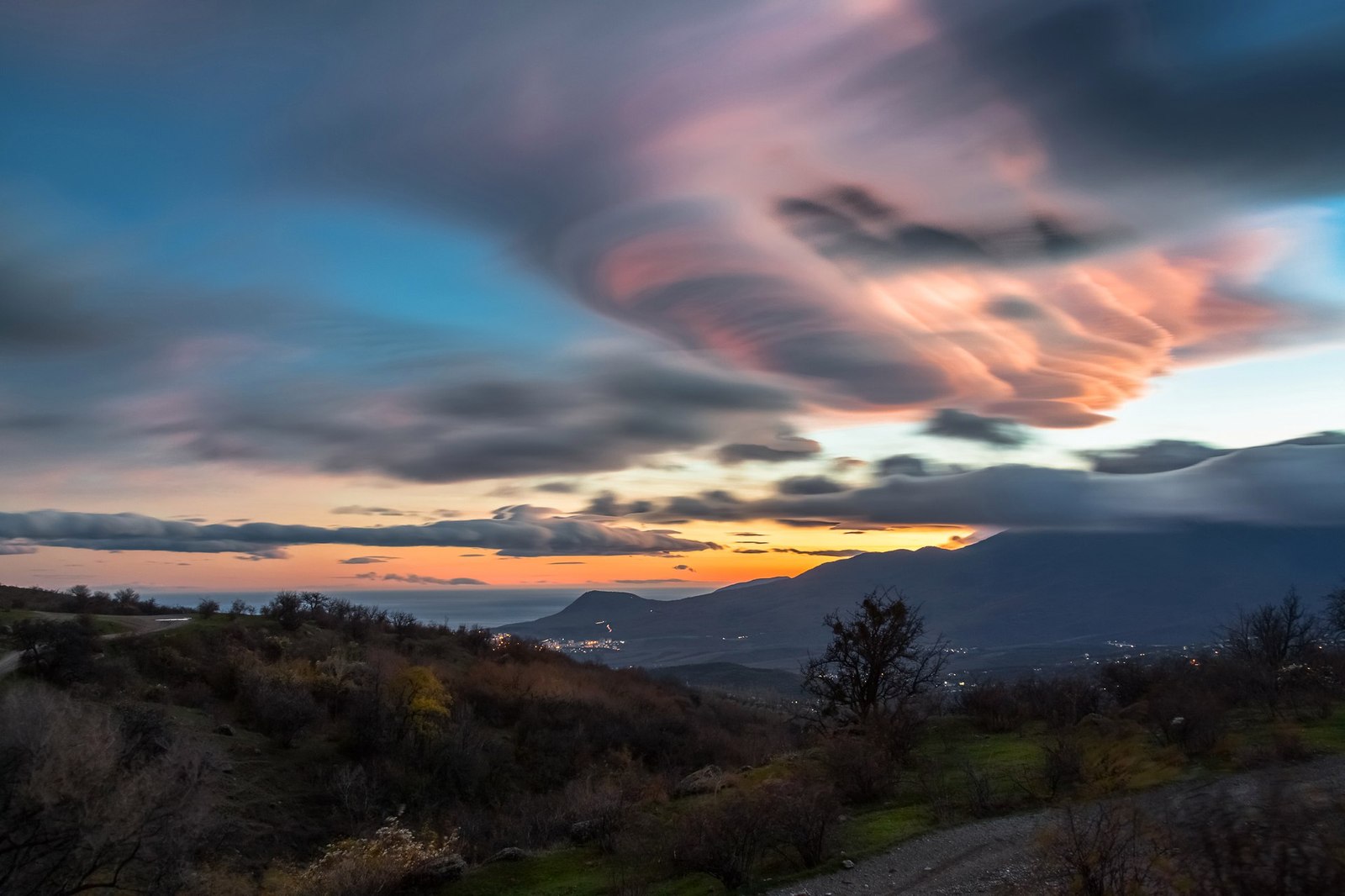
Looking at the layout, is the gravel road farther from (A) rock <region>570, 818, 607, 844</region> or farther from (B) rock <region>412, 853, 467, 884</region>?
(B) rock <region>412, 853, 467, 884</region>

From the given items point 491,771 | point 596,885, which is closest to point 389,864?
point 596,885

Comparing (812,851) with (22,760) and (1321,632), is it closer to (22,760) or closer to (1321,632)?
(22,760)

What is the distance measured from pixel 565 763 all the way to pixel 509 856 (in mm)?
19694

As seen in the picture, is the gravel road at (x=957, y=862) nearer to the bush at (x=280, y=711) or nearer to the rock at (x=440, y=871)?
the rock at (x=440, y=871)

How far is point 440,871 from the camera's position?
683 inches

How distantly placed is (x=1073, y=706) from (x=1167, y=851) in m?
23.8

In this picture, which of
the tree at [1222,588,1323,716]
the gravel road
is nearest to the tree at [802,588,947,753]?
the tree at [1222,588,1323,716]

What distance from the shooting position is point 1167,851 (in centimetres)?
707

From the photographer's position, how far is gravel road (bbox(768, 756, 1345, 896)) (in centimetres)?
1336

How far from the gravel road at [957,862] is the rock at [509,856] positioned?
22.7ft

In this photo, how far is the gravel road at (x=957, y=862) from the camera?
13.4 meters

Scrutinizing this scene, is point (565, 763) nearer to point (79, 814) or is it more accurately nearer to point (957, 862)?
point (79, 814)

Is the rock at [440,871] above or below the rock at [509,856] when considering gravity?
above

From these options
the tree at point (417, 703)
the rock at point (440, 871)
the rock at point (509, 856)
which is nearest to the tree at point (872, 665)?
the rock at point (509, 856)
